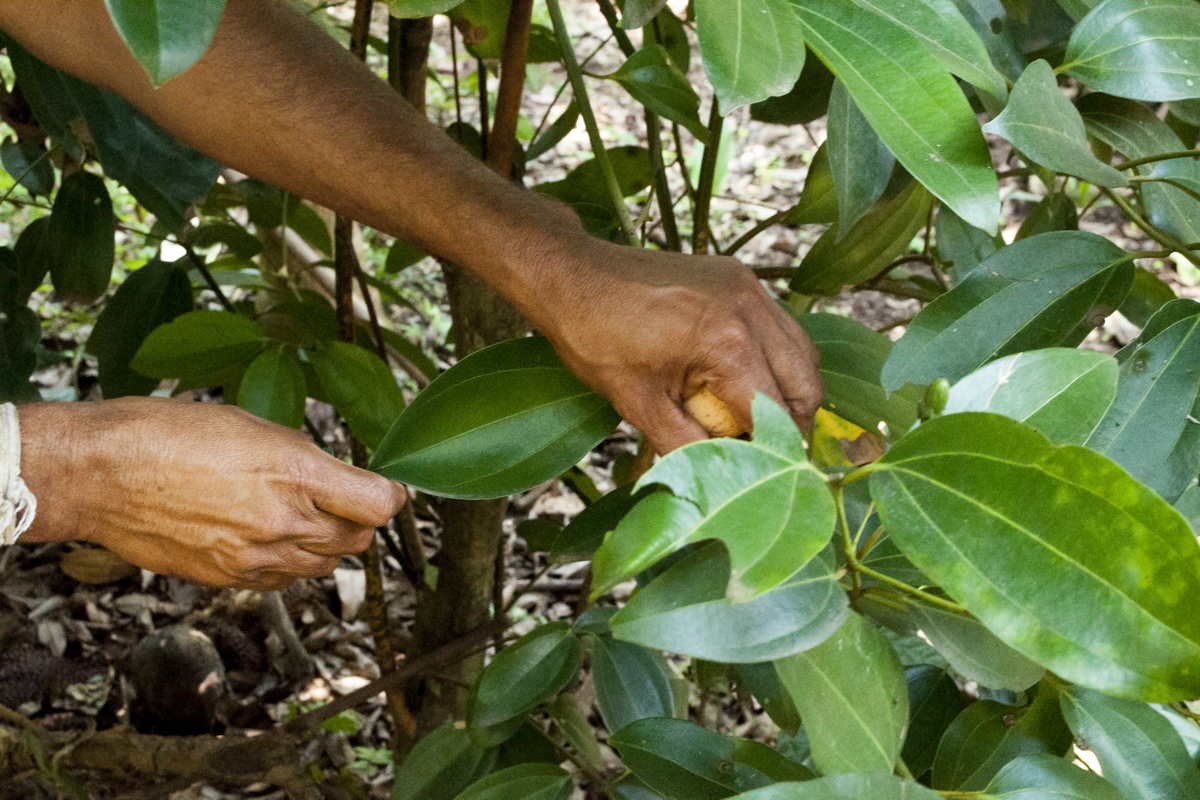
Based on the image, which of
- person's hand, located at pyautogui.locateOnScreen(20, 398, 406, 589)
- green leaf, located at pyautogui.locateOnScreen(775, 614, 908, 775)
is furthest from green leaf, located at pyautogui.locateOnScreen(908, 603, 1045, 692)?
person's hand, located at pyautogui.locateOnScreen(20, 398, 406, 589)

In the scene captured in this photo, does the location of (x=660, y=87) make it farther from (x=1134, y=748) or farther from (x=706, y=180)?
(x=1134, y=748)

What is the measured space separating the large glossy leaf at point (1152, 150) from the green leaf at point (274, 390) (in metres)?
0.65

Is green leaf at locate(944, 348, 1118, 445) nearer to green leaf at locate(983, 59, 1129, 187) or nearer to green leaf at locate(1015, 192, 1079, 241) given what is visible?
green leaf at locate(983, 59, 1129, 187)

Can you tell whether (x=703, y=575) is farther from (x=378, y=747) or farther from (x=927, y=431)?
(x=378, y=747)

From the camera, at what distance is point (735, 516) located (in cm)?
49

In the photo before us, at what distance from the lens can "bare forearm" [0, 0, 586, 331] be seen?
884 mm

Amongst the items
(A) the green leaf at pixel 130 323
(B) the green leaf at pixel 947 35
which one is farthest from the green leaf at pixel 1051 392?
A: (A) the green leaf at pixel 130 323

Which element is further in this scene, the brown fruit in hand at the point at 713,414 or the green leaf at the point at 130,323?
the green leaf at the point at 130,323

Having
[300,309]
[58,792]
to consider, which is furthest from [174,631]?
[300,309]

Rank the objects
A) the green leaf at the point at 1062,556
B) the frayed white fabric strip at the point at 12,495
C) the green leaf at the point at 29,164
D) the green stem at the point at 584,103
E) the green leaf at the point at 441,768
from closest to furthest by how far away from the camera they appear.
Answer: the green leaf at the point at 1062,556 < the frayed white fabric strip at the point at 12,495 < the green stem at the point at 584,103 < the green leaf at the point at 441,768 < the green leaf at the point at 29,164

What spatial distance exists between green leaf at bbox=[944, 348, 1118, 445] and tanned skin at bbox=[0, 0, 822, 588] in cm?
22

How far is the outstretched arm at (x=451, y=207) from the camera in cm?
78

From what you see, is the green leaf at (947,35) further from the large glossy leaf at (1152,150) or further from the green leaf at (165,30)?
the green leaf at (165,30)

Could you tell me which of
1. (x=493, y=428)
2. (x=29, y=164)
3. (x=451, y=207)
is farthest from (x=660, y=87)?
(x=29, y=164)
